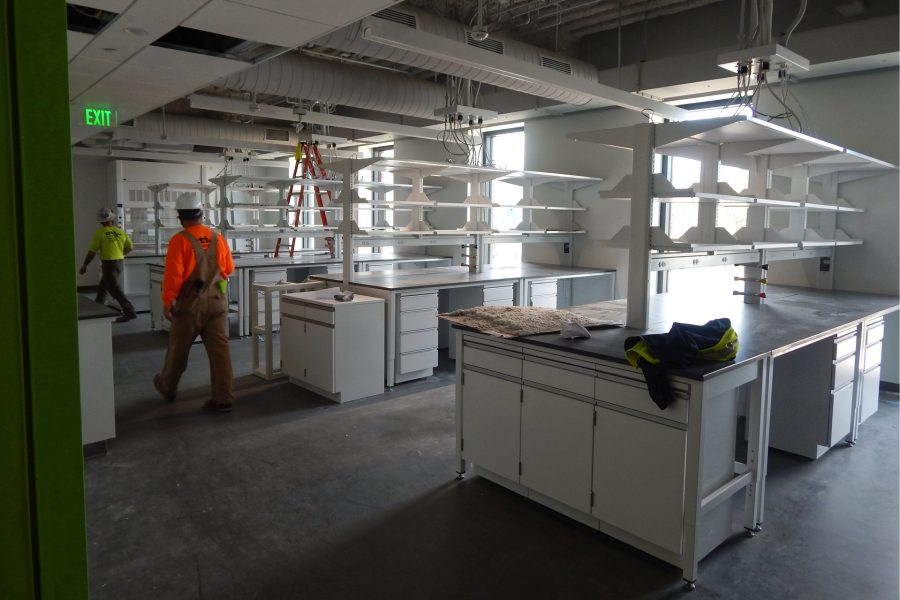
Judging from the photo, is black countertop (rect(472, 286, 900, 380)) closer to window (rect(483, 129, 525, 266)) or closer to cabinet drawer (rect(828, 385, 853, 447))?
cabinet drawer (rect(828, 385, 853, 447))

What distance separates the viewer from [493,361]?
123 inches

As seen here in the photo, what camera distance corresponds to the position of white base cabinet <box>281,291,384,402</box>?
4.62m

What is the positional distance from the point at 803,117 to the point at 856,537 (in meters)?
4.03

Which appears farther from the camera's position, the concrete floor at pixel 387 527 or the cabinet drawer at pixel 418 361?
the cabinet drawer at pixel 418 361

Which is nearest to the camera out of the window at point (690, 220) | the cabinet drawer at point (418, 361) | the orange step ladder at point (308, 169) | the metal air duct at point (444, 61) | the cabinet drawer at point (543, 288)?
the metal air duct at point (444, 61)

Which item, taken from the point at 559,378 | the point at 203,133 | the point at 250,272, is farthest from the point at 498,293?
the point at 203,133

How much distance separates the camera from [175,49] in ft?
13.1

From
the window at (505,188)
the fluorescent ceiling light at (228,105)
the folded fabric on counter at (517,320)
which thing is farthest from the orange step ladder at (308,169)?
the folded fabric on counter at (517,320)

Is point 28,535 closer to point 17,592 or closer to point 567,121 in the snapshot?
point 17,592

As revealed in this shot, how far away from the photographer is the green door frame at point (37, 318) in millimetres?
706

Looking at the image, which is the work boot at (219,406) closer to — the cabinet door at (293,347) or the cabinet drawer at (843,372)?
the cabinet door at (293,347)

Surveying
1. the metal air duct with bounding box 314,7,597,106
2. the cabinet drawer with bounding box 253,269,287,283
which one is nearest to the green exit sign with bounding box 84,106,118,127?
the cabinet drawer with bounding box 253,269,287,283

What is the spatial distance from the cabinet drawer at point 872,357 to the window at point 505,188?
459 centimetres

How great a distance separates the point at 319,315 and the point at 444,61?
2.12 m
